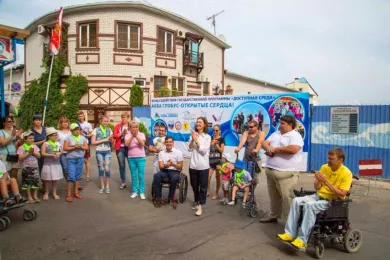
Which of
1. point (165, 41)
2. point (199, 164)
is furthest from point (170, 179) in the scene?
point (165, 41)

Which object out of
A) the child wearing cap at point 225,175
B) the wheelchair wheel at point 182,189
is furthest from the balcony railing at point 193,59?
the wheelchair wheel at point 182,189

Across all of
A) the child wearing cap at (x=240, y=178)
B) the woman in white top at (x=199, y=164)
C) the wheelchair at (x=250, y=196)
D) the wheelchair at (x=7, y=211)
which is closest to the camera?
the wheelchair at (x=7, y=211)

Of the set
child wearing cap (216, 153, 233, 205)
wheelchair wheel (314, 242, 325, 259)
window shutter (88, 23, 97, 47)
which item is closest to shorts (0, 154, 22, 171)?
child wearing cap (216, 153, 233, 205)

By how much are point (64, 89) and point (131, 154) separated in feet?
52.7

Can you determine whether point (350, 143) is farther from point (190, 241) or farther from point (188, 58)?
point (188, 58)

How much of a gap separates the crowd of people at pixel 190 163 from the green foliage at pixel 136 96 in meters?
12.3

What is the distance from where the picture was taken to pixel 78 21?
20703mm

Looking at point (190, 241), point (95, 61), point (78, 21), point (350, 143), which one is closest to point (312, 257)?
point (190, 241)

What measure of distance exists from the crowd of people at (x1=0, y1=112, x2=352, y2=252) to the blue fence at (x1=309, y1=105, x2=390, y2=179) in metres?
4.72

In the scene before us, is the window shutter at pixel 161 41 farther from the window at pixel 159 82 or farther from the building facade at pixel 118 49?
the window at pixel 159 82

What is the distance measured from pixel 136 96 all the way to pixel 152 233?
1598cm

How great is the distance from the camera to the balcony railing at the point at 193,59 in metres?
23.3

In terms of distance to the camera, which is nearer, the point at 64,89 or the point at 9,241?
the point at 9,241

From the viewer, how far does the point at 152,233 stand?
500 cm
